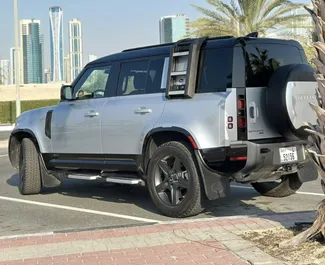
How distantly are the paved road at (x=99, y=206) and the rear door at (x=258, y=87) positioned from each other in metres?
1.32

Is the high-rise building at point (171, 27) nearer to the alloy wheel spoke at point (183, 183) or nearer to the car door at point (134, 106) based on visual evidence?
the car door at point (134, 106)

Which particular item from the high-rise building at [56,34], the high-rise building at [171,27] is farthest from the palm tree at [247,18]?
the high-rise building at [56,34]

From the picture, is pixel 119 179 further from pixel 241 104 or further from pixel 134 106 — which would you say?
pixel 241 104

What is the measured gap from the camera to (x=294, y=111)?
20.6 ft

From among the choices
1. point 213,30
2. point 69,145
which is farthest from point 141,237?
point 213,30

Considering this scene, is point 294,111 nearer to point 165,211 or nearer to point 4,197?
point 165,211

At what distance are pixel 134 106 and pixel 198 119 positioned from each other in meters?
1.20

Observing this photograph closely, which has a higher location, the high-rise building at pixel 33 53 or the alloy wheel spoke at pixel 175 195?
the high-rise building at pixel 33 53

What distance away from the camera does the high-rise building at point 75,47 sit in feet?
149

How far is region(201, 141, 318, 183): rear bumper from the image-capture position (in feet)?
20.6

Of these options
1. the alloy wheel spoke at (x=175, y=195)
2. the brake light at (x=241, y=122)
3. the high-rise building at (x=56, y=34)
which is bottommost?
the alloy wheel spoke at (x=175, y=195)

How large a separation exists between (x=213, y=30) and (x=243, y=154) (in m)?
18.2

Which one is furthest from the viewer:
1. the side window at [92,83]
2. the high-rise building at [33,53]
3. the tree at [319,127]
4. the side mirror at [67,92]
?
the high-rise building at [33,53]

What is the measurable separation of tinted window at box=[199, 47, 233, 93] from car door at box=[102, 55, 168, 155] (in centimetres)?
66
